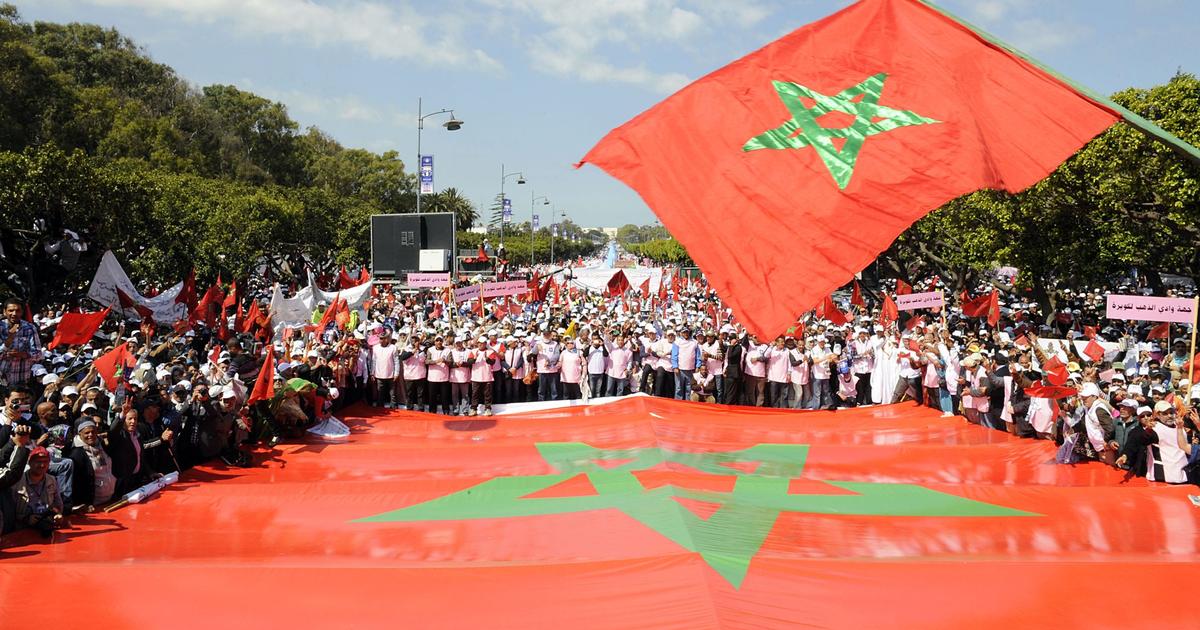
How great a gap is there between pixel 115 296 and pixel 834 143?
18.0 m

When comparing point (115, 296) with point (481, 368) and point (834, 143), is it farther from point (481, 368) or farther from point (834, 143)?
point (834, 143)

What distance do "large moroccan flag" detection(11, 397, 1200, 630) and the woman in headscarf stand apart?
276 millimetres

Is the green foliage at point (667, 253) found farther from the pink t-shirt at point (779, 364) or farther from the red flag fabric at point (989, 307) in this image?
the pink t-shirt at point (779, 364)

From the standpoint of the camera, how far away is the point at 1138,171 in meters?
18.5

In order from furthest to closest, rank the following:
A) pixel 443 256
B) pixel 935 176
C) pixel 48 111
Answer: pixel 48 111 < pixel 443 256 < pixel 935 176

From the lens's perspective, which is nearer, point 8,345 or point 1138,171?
point 8,345

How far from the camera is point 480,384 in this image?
14.6 metres

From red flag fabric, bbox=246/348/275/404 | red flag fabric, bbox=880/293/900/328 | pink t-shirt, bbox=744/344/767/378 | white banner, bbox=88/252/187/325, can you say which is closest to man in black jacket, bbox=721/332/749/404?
pink t-shirt, bbox=744/344/767/378

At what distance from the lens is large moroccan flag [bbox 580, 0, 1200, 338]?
193 inches

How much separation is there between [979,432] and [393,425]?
8.77 metres

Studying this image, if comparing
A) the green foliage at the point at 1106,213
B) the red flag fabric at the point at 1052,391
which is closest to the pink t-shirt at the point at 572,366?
the red flag fabric at the point at 1052,391

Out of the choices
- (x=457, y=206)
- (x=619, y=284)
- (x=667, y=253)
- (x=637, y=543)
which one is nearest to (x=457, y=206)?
(x=457, y=206)

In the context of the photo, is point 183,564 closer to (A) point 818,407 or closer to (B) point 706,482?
(B) point 706,482

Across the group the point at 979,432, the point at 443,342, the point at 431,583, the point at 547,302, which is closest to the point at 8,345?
the point at 443,342
